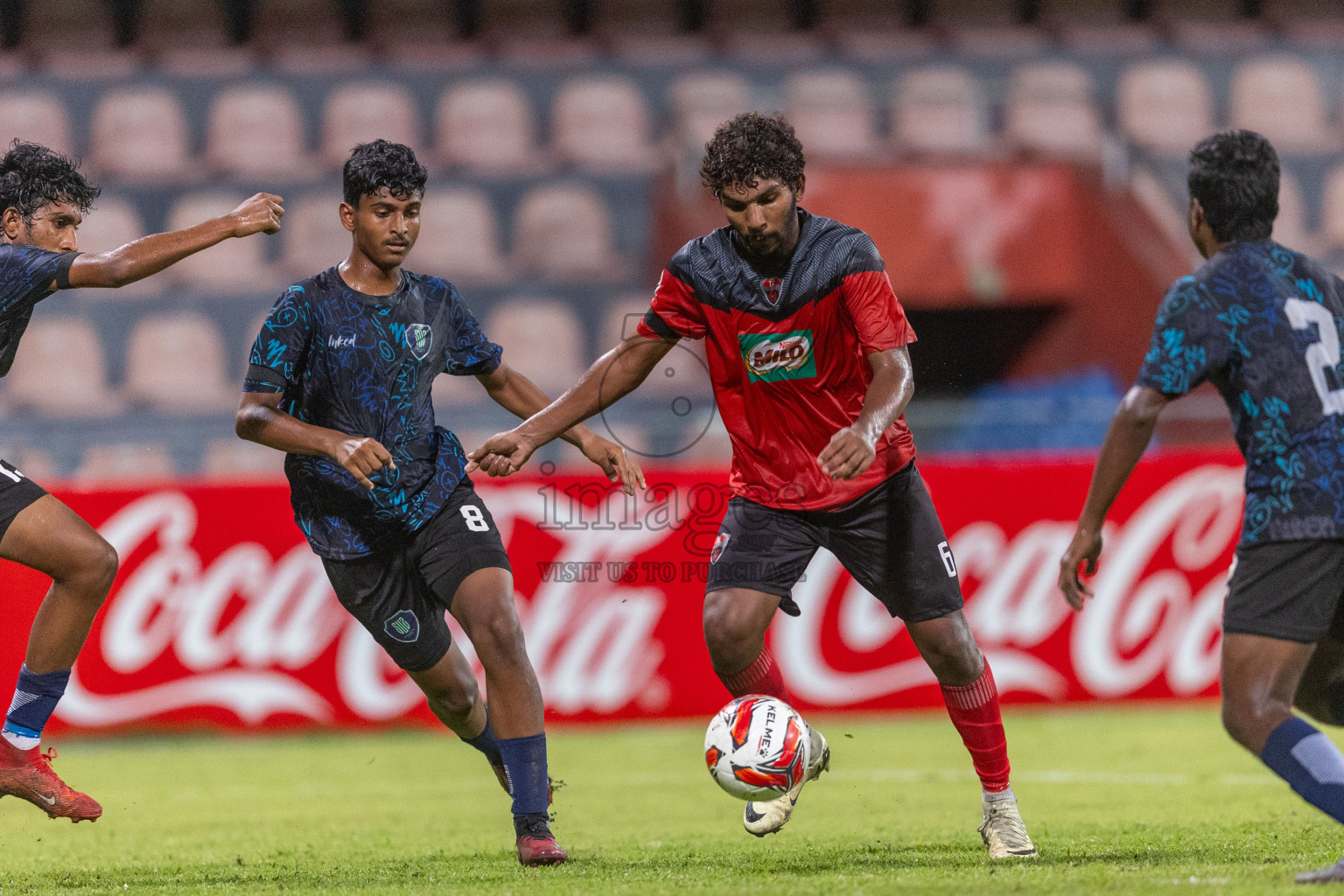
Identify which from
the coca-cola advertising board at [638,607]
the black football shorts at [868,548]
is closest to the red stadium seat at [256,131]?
the coca-cola advertising board at [638,607]

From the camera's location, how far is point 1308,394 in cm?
426

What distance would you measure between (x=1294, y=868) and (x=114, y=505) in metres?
8.41

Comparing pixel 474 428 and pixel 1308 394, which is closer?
pixel 1308 394

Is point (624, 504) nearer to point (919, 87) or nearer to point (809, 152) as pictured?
point (809, 152)

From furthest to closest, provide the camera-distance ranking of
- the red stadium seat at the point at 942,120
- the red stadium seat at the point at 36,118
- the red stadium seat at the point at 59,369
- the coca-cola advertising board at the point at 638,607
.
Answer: the red stadium seat at the point at 36,118 < the red stadium seat at the point at 942,120 < the red stadium seat at the point at 59,369 < the coca-cola advertising board at the point at 638,607

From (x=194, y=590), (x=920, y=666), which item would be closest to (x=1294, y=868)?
(x=920, y=666)

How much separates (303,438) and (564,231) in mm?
9913

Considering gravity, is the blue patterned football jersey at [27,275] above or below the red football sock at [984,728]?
above

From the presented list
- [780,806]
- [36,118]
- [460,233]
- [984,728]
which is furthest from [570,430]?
[36,118]

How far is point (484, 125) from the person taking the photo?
16.0m

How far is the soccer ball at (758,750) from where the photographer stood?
5195 millimetres

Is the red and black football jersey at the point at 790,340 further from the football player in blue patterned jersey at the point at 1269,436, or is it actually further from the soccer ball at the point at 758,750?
the football player in blue patterned jersey at the point at 1269,436

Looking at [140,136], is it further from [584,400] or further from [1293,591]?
[1293,591]

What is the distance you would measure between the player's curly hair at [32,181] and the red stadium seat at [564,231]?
9.16 meters
